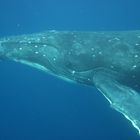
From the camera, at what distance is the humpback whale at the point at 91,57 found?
35.8ft

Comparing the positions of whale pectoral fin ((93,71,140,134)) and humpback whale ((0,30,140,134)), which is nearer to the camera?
whale pectoral fin ((93,71,140,134))

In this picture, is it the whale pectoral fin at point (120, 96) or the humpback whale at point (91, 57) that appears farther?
the humpback whale at point (91, 57)

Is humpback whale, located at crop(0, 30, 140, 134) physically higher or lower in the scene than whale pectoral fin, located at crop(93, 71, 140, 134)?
higher

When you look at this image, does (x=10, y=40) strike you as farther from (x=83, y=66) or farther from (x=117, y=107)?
(x=117, y=107)

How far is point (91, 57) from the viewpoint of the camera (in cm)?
1169

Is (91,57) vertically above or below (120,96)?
above

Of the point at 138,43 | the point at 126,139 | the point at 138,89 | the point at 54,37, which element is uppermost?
the point at 126,139

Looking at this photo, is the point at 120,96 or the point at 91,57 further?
the point at 91,57

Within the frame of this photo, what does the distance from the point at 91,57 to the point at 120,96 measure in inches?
74.7

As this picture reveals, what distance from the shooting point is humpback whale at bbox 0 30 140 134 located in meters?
10.9

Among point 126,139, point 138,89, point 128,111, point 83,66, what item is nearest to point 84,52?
point 83,66

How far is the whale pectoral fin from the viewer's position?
9.52 metres

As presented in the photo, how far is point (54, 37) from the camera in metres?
12.6

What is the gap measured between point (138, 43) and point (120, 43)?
0.57 m
